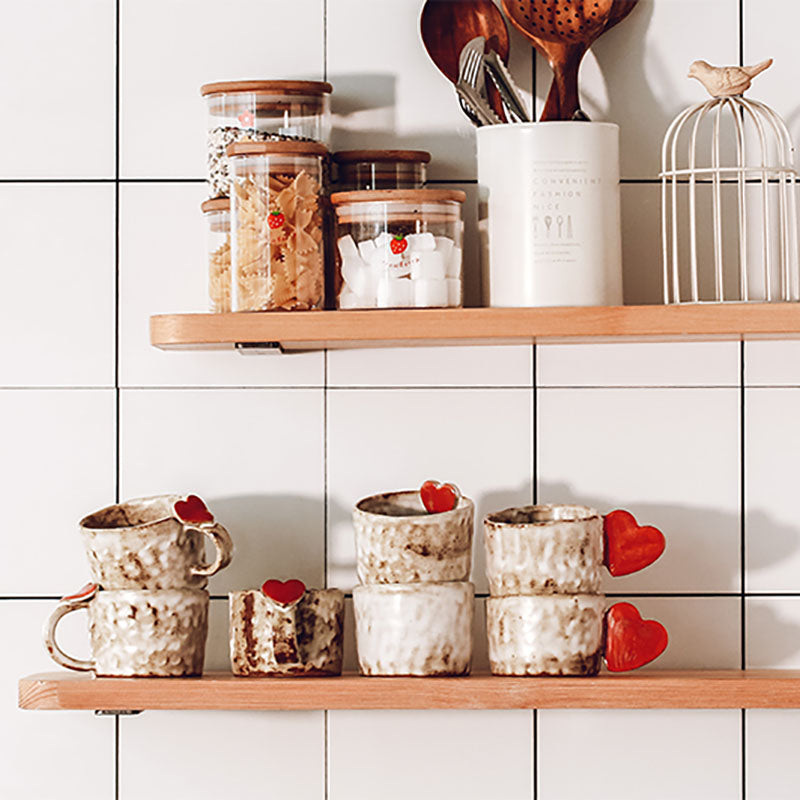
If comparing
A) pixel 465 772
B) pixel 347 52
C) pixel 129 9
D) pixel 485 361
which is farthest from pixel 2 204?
pixel 465 772

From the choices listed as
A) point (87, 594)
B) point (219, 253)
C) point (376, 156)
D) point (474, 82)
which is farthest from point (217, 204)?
point (87, 594)

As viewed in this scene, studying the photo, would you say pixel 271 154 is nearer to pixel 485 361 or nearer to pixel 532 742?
pixel 485 361

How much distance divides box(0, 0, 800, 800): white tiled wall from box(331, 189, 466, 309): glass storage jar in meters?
0.13

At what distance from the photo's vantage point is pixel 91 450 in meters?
1.10

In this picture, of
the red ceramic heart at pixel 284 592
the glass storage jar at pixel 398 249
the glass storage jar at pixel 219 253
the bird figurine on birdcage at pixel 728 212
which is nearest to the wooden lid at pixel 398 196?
the glass storage jar at pixel 398 249

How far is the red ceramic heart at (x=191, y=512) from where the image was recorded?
3.23ft

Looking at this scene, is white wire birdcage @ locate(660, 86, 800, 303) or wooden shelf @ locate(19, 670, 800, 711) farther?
white wire birdcage @ locate(660, 86, 800, 303)

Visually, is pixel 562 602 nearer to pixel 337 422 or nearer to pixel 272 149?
pixel 337 422

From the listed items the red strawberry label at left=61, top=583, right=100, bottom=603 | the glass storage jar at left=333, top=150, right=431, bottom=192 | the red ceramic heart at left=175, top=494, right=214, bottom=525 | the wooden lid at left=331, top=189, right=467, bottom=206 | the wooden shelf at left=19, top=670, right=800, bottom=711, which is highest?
the glass storage jar at left=333, top=150, right=431, bottom=192

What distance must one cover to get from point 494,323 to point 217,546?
0.30m

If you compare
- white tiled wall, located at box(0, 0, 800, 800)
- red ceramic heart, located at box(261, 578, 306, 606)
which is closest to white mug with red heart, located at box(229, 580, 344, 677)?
red ceramic heart, located at box(261, 578, 306, 606)

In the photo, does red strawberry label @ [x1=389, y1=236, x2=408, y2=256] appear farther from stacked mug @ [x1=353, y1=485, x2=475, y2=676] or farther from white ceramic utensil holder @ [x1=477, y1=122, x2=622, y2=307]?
stacked mug @ [x1=353, y1=485, x2=475, y2=676]

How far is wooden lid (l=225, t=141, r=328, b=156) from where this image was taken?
3.17 ft

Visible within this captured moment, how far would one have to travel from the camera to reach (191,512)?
99 centimetres
